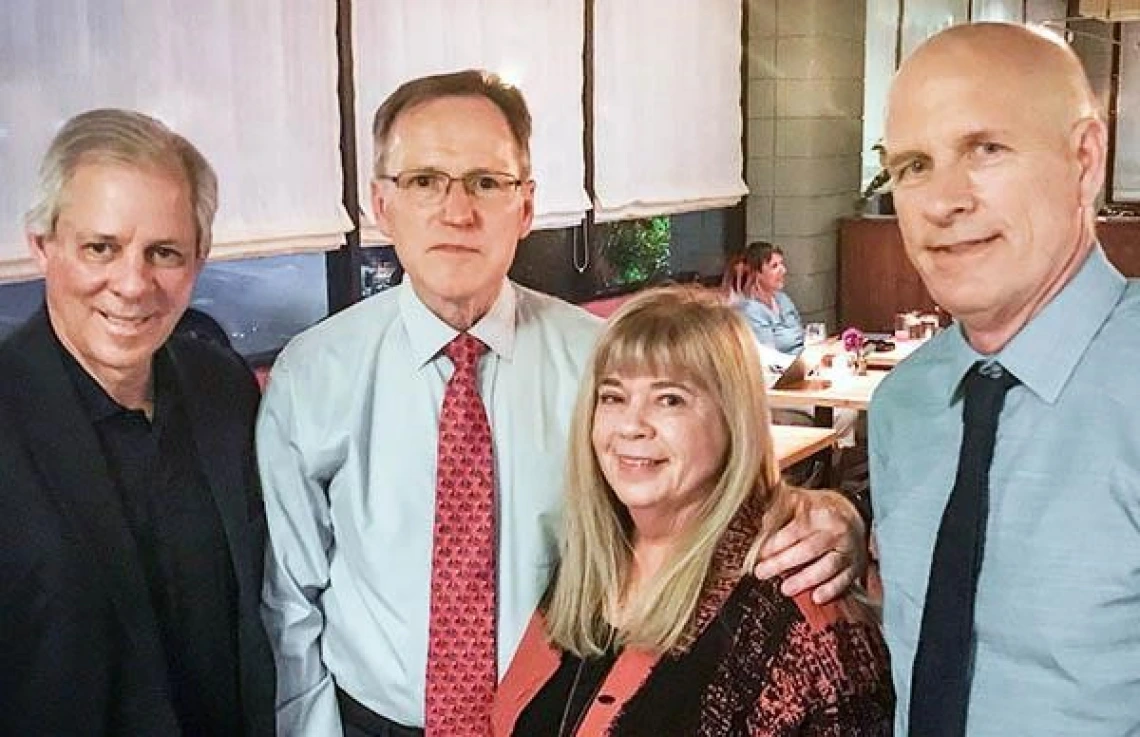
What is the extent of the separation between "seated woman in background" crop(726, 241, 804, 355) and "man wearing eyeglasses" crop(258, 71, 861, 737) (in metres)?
4.49

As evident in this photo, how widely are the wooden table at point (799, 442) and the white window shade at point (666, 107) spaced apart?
80.6 inches

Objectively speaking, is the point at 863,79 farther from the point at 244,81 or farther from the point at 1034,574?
the point at 1034,574

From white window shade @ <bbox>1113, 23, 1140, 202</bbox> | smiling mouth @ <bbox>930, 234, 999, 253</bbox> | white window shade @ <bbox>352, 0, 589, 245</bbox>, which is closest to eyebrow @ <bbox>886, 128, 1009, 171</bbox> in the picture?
smiling mouth @ <bbox>930, 234, 999, 253</bbox>

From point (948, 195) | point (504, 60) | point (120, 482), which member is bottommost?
point (120, 482)

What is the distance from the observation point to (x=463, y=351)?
6.56 feet

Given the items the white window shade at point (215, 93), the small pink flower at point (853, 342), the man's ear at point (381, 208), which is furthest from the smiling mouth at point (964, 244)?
the small pink flower at point (853, 342)

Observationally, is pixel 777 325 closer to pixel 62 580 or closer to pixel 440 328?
pixel 440 328

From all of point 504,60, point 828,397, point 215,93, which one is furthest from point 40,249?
point 504,60

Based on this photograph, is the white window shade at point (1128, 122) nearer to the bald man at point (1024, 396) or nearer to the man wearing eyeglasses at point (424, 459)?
the man wearing eyeglasses at point (424, 459)

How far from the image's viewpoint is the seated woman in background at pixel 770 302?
646 centimetres

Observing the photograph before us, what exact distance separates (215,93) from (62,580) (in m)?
2.86

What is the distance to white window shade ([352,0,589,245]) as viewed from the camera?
16.1 feet

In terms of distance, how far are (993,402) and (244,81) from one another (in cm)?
343

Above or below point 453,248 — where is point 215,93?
above
